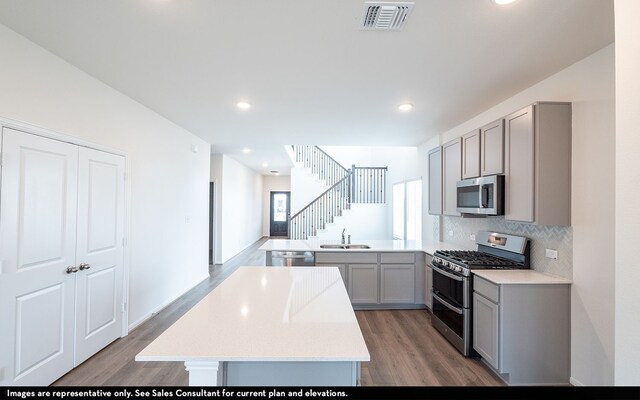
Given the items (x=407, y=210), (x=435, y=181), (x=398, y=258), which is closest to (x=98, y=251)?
(x=398, y=258)

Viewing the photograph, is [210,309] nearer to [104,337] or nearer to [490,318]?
[104,337]

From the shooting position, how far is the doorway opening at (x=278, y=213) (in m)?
12.4

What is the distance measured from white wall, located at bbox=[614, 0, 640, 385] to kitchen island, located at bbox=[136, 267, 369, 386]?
3.10 ft

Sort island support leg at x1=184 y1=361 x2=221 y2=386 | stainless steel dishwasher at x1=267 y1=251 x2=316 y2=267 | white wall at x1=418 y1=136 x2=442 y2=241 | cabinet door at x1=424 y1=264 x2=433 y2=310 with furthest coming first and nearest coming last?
white wall at x1=418 y1=136 x2=442 y2=241
stainless steel dishwasher at x1=267 y1=251 x2=316 y2=267
cabinet door at x1=424 y1=264 x2=433 y2=310
island support leg at x1=184 y1=361 x2=221 y2=386

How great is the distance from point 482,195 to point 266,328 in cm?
252

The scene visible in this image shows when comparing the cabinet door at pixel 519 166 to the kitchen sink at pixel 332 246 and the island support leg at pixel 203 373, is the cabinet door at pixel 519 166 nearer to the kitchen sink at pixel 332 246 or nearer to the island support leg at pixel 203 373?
the kitchen sink at pixel 332 246

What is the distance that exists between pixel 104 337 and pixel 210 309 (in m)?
2.11

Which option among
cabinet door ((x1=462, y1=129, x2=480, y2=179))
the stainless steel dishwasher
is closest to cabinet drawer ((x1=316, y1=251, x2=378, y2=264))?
the stainless steel dishwasher

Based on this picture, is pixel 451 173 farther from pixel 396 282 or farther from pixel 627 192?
pixel 627 192

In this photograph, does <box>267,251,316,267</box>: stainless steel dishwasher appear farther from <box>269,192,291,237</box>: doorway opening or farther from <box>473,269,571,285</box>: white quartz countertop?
<box>269,192,291,237</box>: doorway opening

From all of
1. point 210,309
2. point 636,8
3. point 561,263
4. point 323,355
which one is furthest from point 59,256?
point 561,263

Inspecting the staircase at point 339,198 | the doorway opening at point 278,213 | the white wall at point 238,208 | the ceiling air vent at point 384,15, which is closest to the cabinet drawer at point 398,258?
the ceiling air vent at point 384,15

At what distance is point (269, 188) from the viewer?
12414mm

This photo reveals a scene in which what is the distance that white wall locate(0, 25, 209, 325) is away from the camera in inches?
89.0
